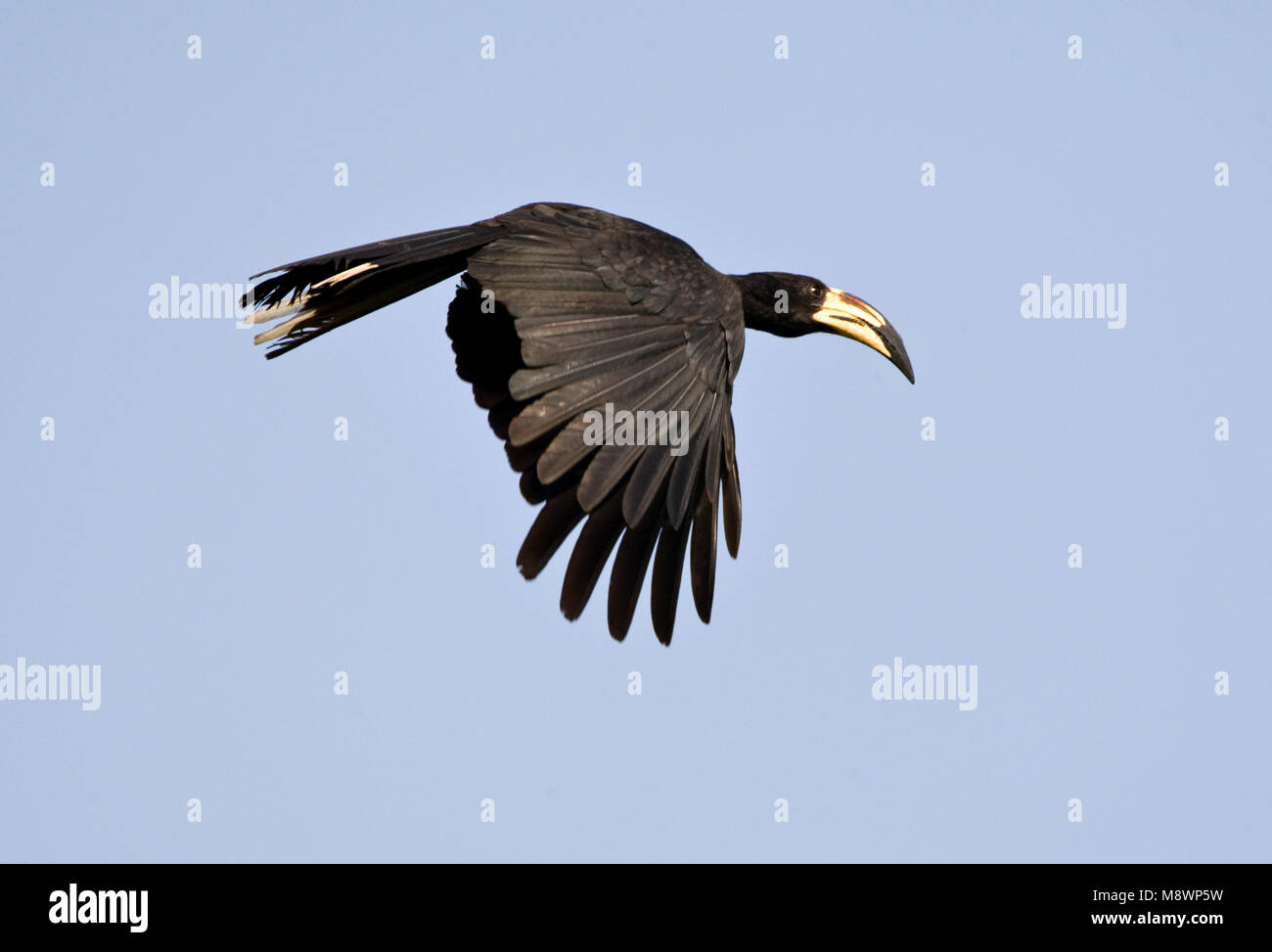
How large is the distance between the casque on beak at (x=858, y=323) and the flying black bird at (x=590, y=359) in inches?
6.2

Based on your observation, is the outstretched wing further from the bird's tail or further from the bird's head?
the bird's head

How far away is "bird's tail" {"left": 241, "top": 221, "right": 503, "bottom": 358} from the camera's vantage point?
377 inches

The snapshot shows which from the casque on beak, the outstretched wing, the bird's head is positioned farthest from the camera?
the bird's head

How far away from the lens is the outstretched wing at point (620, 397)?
27.6 feet

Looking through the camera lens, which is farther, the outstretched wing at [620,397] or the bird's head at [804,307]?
the bird's head at [804,307]

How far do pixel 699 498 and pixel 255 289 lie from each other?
299 centimetres

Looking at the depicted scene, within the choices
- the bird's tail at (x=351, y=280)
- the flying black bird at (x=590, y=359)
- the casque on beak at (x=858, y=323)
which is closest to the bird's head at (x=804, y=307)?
the casque on beak at (x=858, y=323)

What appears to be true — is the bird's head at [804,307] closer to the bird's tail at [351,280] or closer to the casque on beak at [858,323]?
the casque on beak at [858,323]

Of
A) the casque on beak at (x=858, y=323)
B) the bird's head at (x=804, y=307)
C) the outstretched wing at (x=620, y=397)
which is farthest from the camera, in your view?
the bird's head at (x=804, y=307)

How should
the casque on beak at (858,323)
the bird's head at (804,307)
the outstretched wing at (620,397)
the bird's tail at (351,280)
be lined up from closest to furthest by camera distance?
the outstretched wing at (620,397), the bird's tail at (351,280), the casque on beak at (858,323), the bird's head at (804,307)

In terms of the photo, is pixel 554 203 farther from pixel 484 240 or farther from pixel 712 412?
pixel 712 412

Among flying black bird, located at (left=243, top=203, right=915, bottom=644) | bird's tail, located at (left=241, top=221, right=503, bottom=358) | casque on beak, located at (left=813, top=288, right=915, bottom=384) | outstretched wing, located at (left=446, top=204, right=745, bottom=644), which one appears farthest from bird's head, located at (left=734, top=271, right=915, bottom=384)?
bird's tail, located at (left=241, top=221, right=503, bottom=358)

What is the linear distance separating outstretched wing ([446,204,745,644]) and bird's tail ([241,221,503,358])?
0.81ft
